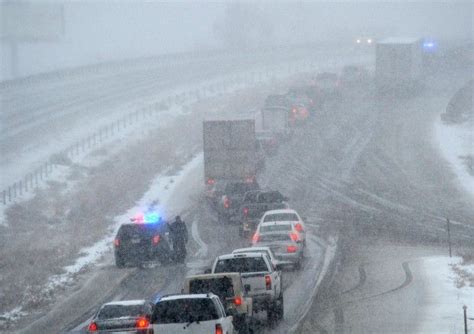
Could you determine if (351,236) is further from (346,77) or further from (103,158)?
(346,77)

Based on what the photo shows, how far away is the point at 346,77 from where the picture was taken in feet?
287

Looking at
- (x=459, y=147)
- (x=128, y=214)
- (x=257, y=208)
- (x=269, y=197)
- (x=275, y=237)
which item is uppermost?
(x=275, y=237)

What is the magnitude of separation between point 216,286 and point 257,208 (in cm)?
1869

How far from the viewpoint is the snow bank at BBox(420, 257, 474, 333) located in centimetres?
2064

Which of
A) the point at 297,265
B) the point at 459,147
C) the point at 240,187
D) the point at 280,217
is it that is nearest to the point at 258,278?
the point at 297,265

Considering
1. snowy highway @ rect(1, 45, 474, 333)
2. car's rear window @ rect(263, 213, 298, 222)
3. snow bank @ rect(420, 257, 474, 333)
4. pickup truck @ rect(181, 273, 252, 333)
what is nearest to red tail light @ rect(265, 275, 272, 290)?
snowy highway @ rect(1, 45, 474, 333)

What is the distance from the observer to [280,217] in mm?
34781

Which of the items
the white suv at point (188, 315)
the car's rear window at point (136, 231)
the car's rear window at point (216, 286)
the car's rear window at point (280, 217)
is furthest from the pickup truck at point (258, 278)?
the car's rear window at point (280, 217)

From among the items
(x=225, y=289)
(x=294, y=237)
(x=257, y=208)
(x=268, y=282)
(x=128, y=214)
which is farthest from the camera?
(x=128, y=214)

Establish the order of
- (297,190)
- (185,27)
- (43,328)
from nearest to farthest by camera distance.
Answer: (43,328) < (297,190) < (185,27)

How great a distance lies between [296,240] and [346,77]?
190ft

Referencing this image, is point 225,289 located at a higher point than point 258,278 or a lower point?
higher

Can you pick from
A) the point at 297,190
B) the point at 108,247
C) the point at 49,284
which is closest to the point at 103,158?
the point at 297,190

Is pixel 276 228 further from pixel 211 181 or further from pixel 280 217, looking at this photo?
pixel 211 181
